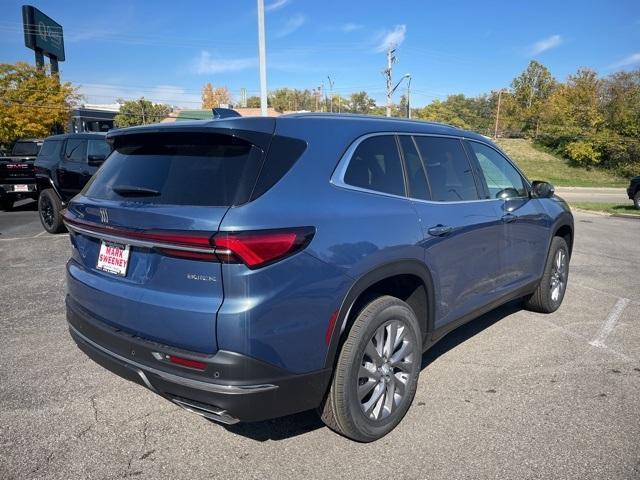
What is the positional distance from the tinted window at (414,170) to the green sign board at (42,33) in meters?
47.0

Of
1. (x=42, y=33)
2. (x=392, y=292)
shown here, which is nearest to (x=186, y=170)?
(x=392, y=292)

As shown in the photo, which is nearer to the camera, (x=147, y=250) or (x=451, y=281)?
(x=147, y=250)

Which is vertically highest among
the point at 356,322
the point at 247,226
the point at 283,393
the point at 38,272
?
the point at 247,226

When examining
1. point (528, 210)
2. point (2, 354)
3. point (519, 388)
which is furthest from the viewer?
point (528, 210)

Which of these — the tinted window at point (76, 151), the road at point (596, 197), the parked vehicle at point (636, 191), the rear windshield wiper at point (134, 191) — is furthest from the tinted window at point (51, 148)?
the road at point (596, 197)

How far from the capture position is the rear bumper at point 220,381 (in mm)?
2162

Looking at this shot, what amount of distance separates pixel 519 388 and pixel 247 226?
2476 millimetres

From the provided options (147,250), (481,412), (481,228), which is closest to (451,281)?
(481,228)

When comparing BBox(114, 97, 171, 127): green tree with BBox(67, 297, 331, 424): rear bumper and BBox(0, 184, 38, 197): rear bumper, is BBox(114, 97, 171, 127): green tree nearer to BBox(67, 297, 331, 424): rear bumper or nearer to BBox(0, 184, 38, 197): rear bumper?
BBox(0, 184, 38, 197): rear bumper

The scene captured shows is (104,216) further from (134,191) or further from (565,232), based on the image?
(565,232)

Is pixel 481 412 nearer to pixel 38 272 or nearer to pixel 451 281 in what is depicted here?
pixel 451 281

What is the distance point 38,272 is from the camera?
6645 millimetres

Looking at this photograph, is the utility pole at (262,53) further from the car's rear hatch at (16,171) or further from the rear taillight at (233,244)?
the rear taillight at (233,244)

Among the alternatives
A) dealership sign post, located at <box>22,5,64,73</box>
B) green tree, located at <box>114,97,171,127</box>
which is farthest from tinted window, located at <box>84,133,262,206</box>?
green tree, located at <box>114,97,171,127</box>
